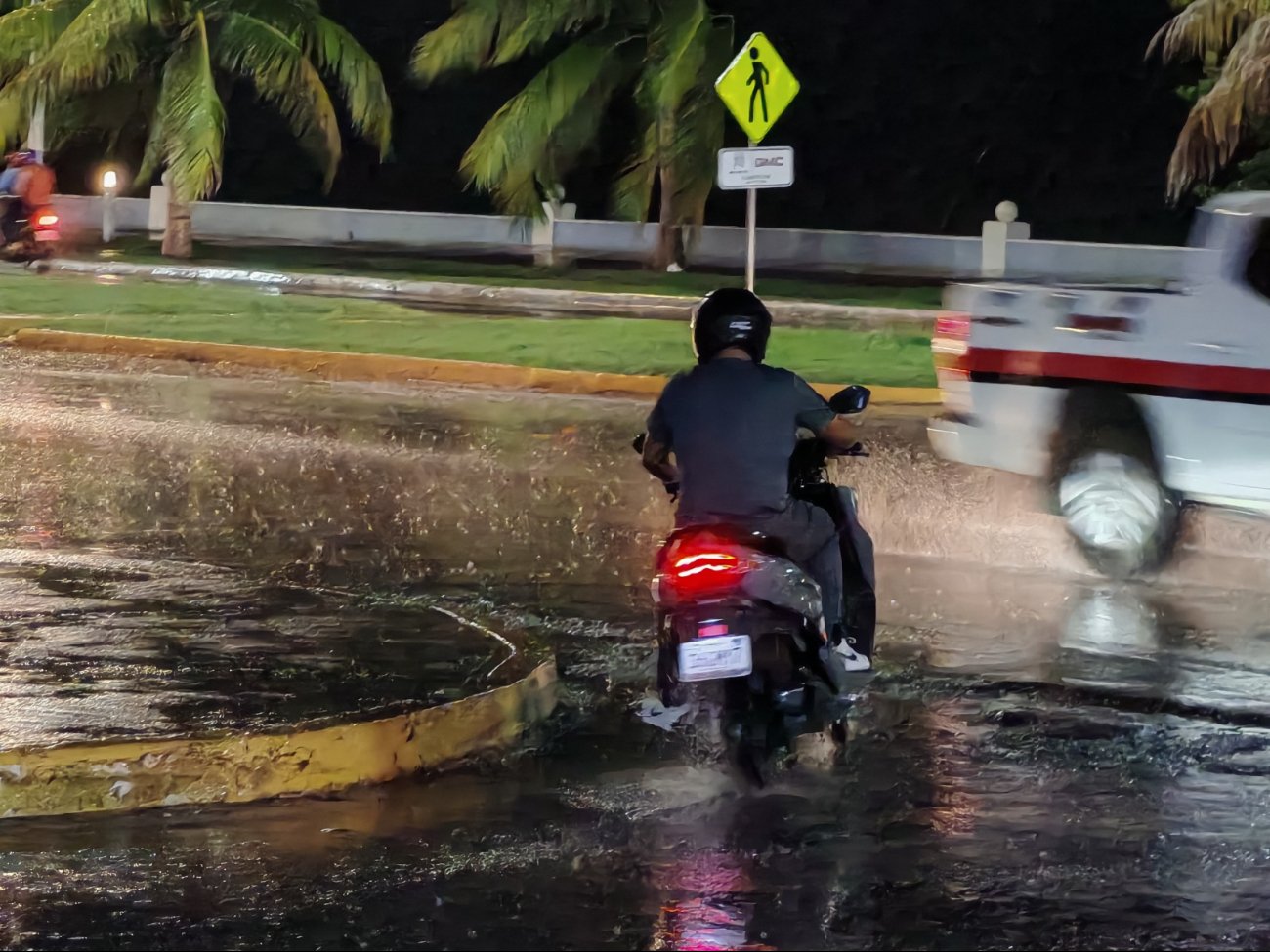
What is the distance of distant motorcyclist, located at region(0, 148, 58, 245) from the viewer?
2594 cm

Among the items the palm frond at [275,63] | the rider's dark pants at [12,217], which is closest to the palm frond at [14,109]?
the palm frond at [275,63]

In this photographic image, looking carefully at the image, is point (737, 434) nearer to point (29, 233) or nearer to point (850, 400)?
point (850, 400)

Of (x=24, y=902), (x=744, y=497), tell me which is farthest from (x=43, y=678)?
(x=744, y=497)

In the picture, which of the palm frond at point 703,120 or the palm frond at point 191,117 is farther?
the palm frond at point 703,120

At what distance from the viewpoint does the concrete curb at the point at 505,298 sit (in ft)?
75.7

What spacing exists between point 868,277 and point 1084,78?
219 inches

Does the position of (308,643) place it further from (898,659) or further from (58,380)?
(58,380)

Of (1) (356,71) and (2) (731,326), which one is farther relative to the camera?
(1) (356,71)

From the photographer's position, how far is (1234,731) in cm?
710

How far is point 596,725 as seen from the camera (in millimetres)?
7180

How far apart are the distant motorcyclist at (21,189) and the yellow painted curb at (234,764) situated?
830 inches

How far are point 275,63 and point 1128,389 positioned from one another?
20501 millimetres

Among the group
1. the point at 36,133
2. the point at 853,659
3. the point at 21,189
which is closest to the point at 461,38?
the point at 21,189

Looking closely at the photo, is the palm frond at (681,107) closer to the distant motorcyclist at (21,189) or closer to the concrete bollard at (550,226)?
the concrete bollard at (550,226)
